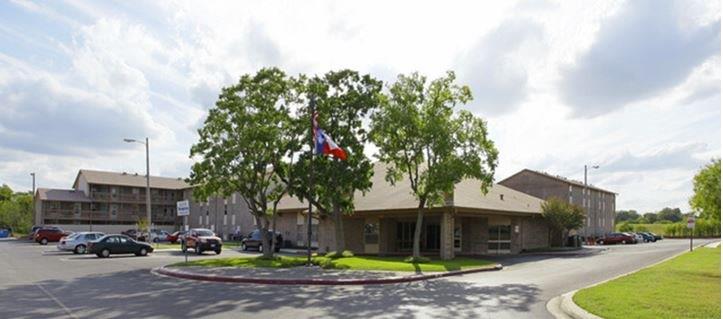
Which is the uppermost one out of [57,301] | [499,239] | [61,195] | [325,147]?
[325,147]

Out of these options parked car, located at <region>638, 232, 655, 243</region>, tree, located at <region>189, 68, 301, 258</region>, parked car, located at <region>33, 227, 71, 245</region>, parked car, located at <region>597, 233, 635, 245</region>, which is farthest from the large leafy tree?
parked car, located at <region>638, 232, 655, 243</region>

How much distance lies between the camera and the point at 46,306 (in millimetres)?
13555

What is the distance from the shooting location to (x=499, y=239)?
40.4 m

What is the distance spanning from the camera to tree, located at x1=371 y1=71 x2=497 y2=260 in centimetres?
2883

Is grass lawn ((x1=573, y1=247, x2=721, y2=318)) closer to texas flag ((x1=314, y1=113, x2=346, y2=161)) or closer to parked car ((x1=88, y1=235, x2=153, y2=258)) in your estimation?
texas flag ((x1=314, y1=113, x2=346, y2=161))

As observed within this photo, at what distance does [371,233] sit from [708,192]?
19.5 m

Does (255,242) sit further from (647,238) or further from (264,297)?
(647,238)

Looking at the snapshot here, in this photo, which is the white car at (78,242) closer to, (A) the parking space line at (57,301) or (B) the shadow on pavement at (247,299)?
(B) the shadow on pavement at (247,299)

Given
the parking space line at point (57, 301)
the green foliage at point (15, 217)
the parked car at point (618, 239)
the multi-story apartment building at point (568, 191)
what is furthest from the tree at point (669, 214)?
the parking space line at point (57, 301)

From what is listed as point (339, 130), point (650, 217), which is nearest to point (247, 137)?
point (339, 130)

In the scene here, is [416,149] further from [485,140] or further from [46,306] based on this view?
[46,306]

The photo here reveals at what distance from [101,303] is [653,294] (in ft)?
42.1

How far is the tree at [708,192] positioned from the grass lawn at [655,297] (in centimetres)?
736

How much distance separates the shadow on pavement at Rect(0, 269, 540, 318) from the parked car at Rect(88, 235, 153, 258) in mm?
15490
